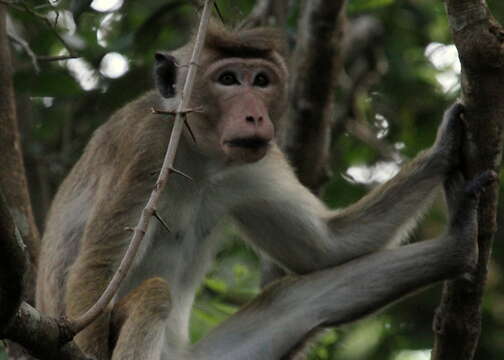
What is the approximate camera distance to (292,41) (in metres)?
9.01

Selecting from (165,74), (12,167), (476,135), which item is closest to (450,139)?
(476,135)

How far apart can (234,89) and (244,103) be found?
216mm

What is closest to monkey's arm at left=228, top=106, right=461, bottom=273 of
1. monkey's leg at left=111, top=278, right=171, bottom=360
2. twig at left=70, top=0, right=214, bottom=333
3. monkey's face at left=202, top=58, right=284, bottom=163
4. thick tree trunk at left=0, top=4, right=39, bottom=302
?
monkey's face at left=202, top=58, right=284, bottom=163

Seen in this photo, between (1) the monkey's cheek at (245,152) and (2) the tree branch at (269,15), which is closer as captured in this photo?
(1) the monkey's cheek at (245,152)

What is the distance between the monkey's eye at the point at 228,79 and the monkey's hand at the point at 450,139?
1.33 metres

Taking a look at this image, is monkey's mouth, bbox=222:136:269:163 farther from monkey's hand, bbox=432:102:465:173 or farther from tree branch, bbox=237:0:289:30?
tree branch, bbox=237:0:289:30

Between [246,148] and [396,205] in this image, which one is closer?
[246,148]

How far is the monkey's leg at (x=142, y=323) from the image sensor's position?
542cm

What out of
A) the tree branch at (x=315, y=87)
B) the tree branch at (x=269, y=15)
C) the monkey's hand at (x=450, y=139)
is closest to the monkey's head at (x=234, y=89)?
the monkey's hand at (x=450, y=139)

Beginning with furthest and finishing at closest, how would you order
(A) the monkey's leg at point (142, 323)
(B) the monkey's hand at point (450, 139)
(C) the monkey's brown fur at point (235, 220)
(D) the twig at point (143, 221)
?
(C) the monkey's brown fur at point (235, 220) → (B) the monkey's hand at point (450, 139) → (A) the monkey's leg at point (142, 323) → (D) the twig at point (143, 221)

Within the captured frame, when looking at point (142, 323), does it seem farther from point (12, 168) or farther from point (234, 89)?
point (12, 168)

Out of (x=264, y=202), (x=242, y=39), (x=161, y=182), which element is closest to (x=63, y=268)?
(x=264, y=202)

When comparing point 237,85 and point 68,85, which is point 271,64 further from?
point 68,85

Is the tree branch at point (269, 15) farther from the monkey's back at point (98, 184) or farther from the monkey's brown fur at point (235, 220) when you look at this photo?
the monkey's back at point (98, 184)
